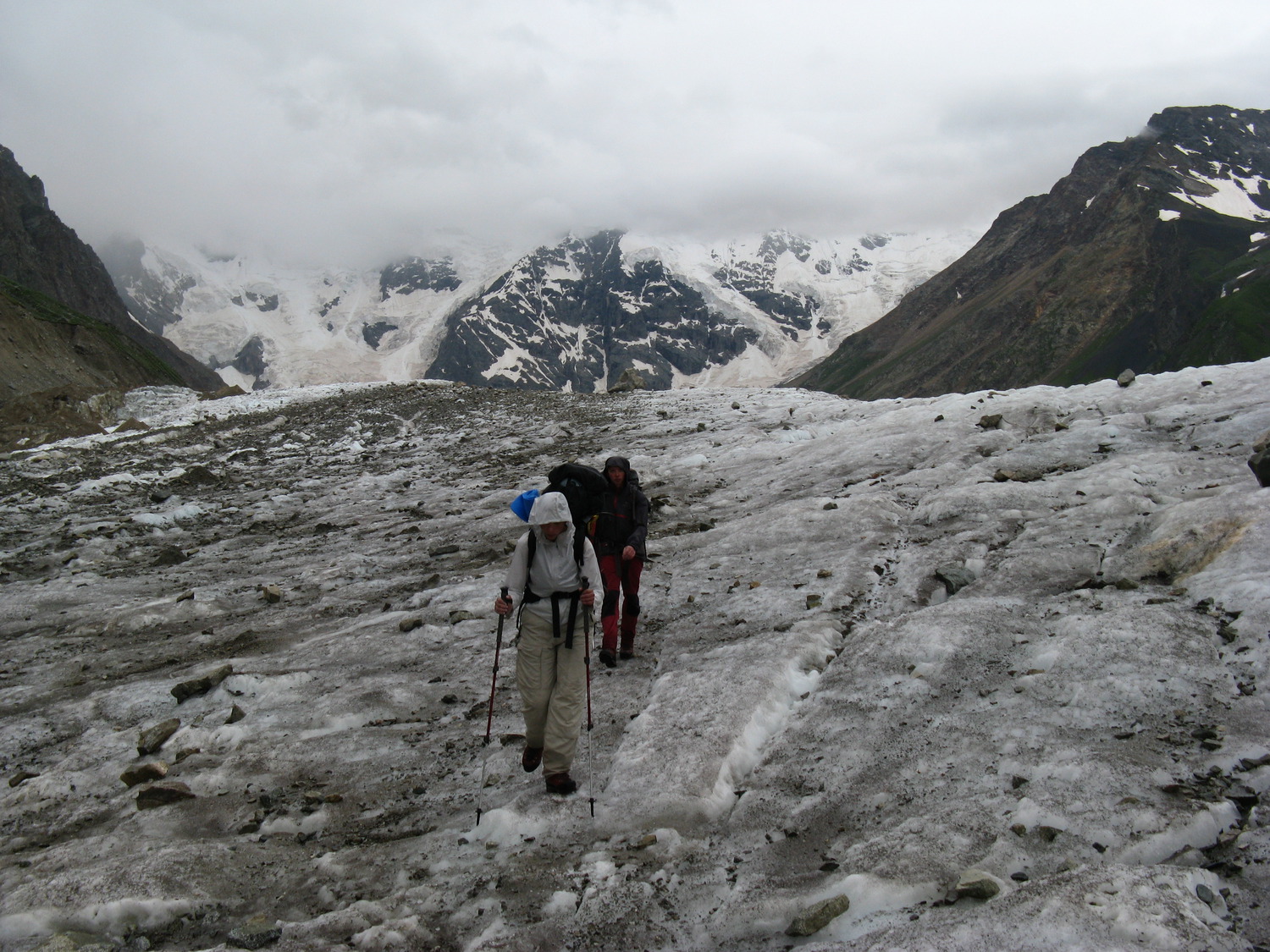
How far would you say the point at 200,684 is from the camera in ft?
29.8

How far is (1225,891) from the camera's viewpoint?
4145 mm

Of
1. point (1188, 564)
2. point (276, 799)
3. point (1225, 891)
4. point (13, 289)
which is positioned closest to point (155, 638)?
point (276, 799)

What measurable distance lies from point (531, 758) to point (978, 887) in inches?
156

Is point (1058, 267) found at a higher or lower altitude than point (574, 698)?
higher

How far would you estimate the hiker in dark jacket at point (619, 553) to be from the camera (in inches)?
370

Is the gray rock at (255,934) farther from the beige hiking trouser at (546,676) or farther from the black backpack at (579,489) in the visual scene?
the black backpack at (579,489)

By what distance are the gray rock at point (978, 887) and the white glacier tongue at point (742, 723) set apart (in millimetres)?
16

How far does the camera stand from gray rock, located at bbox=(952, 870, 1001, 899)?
4477 millimetres

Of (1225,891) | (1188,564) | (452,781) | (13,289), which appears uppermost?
(13,289)

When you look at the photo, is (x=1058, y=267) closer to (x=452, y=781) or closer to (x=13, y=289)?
(x=13, y=289)

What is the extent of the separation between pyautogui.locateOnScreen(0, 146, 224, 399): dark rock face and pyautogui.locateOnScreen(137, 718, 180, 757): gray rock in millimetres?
117425

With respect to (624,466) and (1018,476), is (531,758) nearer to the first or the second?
(624,466)

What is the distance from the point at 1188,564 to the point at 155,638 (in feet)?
45.3

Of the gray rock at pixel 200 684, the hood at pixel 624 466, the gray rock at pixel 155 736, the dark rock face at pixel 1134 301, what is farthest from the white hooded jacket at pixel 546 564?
the dark rock face at pixel 1134 301
